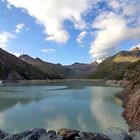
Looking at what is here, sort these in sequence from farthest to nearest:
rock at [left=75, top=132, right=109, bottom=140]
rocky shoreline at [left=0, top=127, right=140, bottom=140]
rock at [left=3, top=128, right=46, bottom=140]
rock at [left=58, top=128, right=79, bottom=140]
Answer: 1. rock at [left=3, top=128, right=46, bottom=140]
2. rock at [left=58, top=128, right=79, bottom=140]
3. rocky shoreline at [left=0, top=127, right=140, bottom=140]
4. rock at [left=75, top=132, right=109, bottom=140]

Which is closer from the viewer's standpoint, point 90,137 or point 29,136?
point 90,137

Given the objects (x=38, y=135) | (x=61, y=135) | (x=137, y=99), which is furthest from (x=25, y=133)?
(x=137, y=99)

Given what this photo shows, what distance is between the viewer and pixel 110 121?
41.8m

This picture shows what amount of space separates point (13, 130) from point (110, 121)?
1546 centimetres

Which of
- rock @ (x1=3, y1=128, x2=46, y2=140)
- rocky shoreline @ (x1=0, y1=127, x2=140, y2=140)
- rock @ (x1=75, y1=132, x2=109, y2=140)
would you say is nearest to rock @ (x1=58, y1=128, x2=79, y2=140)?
rocky shoreline @ (x1=0, y1=127, x2=140, y2=140)

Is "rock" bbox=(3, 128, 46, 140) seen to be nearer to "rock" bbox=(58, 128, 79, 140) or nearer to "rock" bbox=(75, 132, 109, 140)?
"rock" bbox=(58, 128, 79, 140)

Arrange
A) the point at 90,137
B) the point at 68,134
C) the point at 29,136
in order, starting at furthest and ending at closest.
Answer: the point at 29,136 → the point at 68,134 → the point at 90,137

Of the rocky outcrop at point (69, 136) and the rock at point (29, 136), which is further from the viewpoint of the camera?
the rock at point (29, 136)

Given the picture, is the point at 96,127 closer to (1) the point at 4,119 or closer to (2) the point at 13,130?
(2) the point at 13,130

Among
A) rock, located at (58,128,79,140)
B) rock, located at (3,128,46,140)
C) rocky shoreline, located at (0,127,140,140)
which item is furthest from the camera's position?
rock, located at (3,128,46,140)

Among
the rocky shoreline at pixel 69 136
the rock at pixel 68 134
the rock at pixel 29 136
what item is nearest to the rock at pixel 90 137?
the rocky shoreline at pixel 69 136

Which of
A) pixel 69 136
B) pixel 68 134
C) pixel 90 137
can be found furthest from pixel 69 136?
pixel 90 137

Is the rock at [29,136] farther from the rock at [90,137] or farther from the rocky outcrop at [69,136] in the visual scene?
the rock at [90,137]

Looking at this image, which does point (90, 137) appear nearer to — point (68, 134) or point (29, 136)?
point (68, 134)
